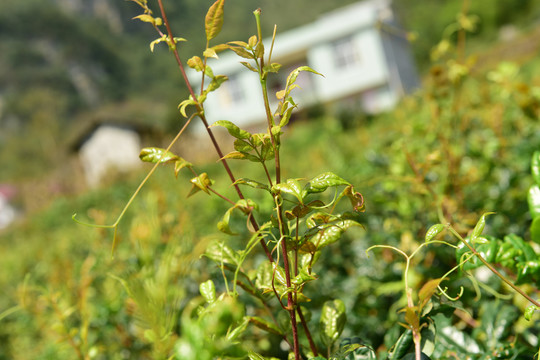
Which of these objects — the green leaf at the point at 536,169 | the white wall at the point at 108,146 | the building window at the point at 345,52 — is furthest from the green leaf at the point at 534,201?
the white wall at the point at 108,146

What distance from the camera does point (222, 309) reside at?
12.4 inches

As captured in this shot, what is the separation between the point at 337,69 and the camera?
1883cm

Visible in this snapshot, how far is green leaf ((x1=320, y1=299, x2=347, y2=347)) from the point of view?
24.2 inches

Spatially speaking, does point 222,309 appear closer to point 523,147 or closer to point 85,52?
point 523,147

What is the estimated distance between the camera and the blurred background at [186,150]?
128 centimetres

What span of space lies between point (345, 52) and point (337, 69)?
0.79 m

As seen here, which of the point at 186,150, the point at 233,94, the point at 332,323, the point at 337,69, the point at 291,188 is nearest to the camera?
the point at 291,188

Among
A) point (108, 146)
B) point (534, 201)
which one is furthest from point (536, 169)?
point (108, 146)

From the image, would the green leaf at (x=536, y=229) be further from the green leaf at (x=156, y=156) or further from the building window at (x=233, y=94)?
the building window at (x=233, y=94)

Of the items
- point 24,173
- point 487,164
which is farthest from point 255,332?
point 24,173

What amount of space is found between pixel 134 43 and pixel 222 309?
2892 inches

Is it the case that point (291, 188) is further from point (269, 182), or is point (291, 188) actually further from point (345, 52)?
point (345, 52)

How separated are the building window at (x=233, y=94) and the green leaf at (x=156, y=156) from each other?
62.7 ft

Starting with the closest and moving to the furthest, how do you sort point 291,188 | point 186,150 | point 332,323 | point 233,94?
1. point 291,188
2. point 332,323
3. point 186,150
4. point 233,94
